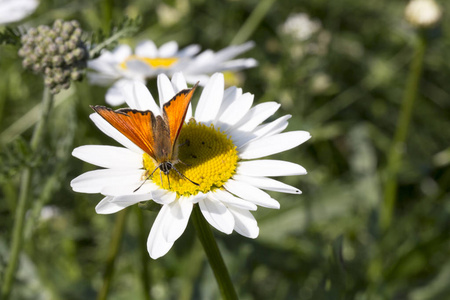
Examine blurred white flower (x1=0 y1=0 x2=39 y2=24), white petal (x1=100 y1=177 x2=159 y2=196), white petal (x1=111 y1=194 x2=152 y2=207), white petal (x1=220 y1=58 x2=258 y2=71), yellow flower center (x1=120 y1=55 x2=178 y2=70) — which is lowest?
white petal (x1=111 y1=194 x2=152 y2=207)

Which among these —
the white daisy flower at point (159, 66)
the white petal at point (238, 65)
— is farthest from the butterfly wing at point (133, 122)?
the white petal at point (238, 65)

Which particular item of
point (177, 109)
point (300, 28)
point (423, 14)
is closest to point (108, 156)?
point (177, 109)

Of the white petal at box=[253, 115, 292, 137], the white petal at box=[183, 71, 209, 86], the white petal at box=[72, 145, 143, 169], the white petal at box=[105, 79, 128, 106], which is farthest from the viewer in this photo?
the white petal at box=[183, 71, 209, 86]

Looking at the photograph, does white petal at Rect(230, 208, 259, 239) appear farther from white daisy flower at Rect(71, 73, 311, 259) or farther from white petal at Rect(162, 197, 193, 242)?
white petal at Rect(162, 197, 193, 242)

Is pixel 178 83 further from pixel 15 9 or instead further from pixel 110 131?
pixel 15 9

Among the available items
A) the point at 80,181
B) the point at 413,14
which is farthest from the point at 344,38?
the point at 80,181

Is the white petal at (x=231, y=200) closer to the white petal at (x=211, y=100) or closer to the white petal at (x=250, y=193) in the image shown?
the white petal at (x=250, y=193)

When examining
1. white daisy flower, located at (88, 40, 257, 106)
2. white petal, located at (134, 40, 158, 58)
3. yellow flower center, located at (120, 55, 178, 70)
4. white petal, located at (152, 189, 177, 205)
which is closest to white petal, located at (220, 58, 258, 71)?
white daisy flower, located at (88, 40, 257, 106)
